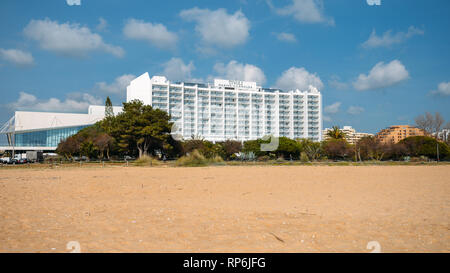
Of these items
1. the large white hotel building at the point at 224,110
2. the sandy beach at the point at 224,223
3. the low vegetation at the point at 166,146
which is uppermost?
the large white hotel building at the point at 224,110

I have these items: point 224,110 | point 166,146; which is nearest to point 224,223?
point 166,146

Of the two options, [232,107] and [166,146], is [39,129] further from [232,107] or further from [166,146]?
[232,107]

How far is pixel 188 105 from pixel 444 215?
11618 cm

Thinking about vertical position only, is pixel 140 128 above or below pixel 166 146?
above

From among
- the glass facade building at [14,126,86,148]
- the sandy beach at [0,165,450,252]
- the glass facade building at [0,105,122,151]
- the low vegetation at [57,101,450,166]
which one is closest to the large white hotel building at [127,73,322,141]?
the glass facade building at [0,105,122,151]

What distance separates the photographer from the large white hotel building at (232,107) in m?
115

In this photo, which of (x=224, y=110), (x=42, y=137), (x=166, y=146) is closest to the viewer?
(x=166, y=146)

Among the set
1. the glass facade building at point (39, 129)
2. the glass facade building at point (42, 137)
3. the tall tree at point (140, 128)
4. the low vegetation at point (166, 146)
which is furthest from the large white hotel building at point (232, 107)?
the tall tree at point (140, 128)

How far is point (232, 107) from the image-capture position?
12538cm

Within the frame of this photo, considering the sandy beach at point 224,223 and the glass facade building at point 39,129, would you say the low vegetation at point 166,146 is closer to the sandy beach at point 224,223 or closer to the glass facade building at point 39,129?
the sandy beach at point 224,223

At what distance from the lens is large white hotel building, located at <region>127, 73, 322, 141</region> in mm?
115438

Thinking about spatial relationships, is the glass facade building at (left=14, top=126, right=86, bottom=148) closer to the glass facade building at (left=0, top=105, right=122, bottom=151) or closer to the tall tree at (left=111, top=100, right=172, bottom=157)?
the glass facade building at (left=0, top=105, right=122, bottom=151)

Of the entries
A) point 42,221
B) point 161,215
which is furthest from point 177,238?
point 42,221

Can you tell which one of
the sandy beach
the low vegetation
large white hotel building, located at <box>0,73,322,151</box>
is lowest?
the sandy beach
